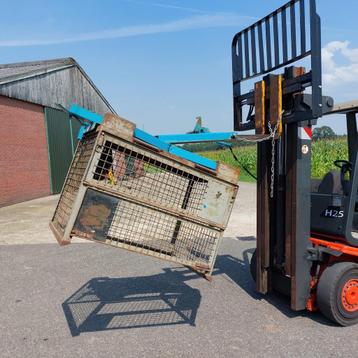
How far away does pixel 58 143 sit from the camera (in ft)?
61.5

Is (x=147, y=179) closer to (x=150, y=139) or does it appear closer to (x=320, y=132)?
(x=150, y=139)

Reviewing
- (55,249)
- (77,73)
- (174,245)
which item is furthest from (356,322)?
(77,73)

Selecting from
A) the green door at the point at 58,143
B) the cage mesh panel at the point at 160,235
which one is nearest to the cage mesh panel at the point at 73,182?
the cage mesh panel at the point at 160,235

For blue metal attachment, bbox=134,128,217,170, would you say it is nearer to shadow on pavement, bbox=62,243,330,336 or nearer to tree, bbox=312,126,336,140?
tree, bbox=312,126,336,140

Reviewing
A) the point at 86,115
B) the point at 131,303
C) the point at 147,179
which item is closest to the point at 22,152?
the point at 131,303

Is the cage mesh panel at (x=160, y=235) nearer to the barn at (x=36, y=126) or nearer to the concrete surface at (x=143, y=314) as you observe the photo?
the concrete surface at (x=143, y=314)

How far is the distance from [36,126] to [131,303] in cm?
1363

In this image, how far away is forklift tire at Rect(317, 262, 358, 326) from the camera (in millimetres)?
4133

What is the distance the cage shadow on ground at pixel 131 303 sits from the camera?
441 centimetres

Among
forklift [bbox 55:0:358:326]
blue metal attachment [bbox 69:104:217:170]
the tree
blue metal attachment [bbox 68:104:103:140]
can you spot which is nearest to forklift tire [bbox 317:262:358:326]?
forklift [bbox 55:0:358:326]

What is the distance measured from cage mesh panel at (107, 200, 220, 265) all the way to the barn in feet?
39.2

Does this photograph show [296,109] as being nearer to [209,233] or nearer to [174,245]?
[209,233]

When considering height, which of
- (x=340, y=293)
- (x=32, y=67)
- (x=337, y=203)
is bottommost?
(x=340, y=293)

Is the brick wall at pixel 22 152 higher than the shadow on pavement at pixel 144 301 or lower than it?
higher
